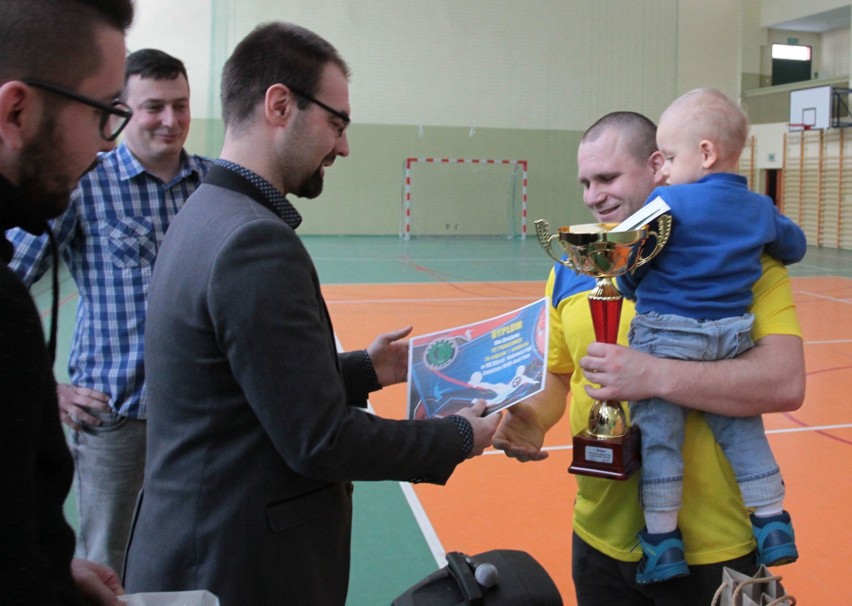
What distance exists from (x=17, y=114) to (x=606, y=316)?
1223 mm

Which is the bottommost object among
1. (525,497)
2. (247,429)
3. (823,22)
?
(525,497)

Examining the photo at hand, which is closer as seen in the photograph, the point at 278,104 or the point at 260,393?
the point at 260,393

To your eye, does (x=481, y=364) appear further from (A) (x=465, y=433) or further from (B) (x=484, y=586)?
(B) (x=484, y=586)

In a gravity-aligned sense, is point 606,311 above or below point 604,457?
above

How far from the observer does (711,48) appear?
20.1 meters

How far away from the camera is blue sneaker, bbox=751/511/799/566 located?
1.71m

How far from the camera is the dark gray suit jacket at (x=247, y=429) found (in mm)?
1438

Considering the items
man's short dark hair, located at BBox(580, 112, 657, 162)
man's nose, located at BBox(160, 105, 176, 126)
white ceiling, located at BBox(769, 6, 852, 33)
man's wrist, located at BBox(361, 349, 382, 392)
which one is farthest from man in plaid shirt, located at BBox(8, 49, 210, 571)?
white ceiling, located at BBox(769, 6, 852, 33)

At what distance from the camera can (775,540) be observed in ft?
5.63

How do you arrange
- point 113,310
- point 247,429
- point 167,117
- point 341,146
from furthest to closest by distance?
point 167,117
point 113,310
point 341,146
point 247,429

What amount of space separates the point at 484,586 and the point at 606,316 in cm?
74

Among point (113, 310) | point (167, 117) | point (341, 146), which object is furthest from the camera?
point (167, 117)

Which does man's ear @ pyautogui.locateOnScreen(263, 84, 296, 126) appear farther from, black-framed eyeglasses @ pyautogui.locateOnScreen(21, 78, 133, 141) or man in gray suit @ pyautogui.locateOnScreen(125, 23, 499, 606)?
black-framed eyeglasses @ pyautogui.locateOnScreen(21, 78, 133, 141)

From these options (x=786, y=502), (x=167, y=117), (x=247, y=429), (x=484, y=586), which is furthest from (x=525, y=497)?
(x=247, y=429)
